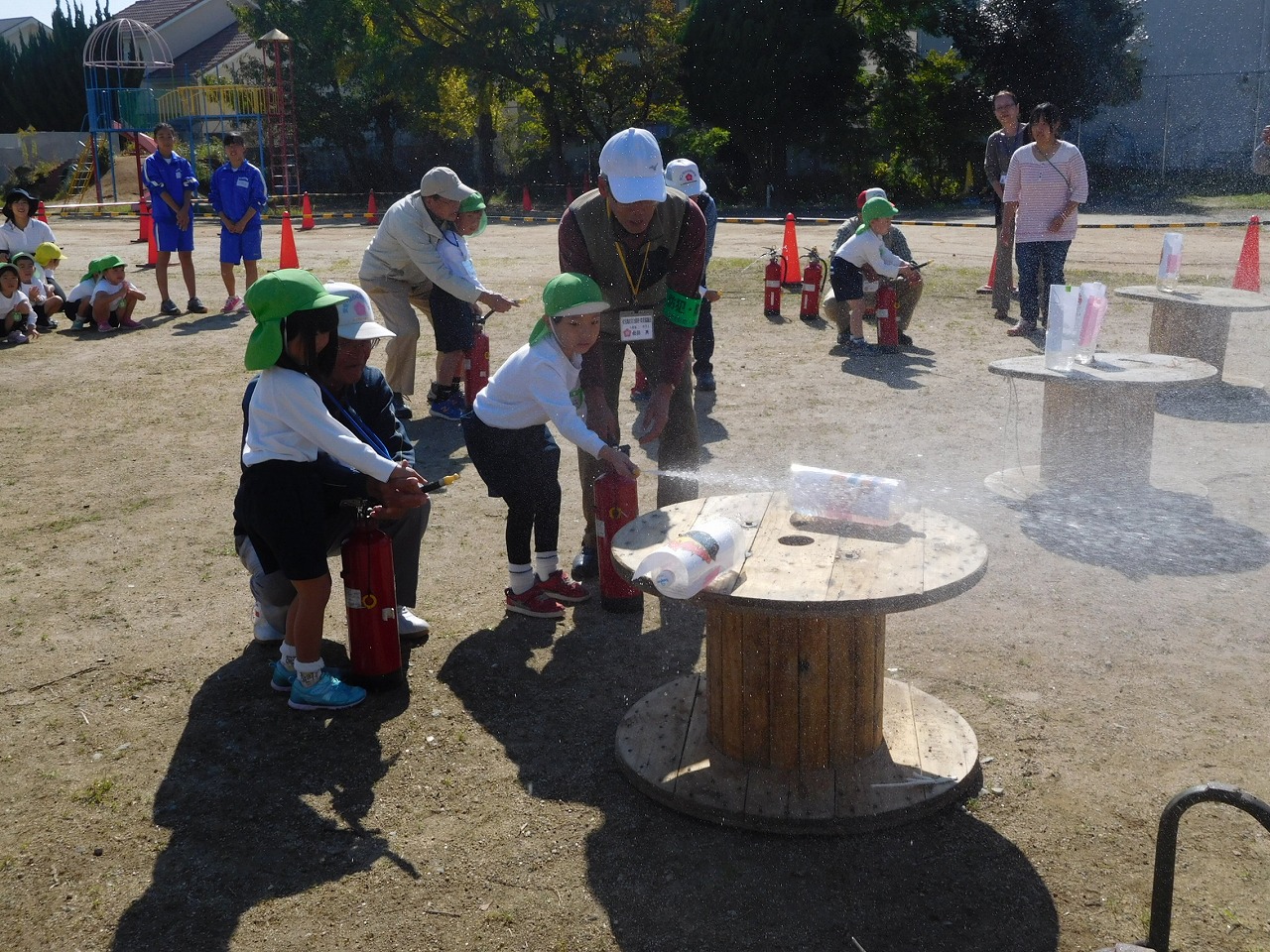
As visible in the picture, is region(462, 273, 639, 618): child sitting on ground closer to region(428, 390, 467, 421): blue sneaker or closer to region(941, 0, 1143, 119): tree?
region(428, 390, 467, 421): blue sneaker

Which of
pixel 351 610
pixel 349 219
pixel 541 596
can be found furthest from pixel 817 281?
pixel 349 219

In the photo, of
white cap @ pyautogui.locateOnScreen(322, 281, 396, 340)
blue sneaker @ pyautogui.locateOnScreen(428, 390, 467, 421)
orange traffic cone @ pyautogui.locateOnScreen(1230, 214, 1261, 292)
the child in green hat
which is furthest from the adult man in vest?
orange traffic cone @ pyautogui.locateOnScreen(1230, 214, 1261, 292)

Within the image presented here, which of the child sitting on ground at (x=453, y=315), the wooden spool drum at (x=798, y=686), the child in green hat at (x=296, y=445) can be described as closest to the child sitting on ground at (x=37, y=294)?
the child sitting on ground at (x=453, y=315)

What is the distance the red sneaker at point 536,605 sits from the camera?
4.99 meters

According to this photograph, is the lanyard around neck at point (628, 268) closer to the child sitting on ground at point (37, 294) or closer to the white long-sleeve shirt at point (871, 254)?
the white long-sleeve shirt at point (871, 254)

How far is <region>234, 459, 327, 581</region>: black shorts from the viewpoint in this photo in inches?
156

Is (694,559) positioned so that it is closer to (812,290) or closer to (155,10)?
(812,290)

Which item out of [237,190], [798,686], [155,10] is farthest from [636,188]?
[155,10]

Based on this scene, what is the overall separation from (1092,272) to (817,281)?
3652 millimetres

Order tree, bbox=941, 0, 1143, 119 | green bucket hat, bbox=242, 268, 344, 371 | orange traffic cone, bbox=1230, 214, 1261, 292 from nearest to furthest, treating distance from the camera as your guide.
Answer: green bucket hat, bbox=242, 268, 344, 371 < orange traffic cone, bbox=1230, 214, 1261, 292 < tree, bbox=941, 0, 1143, 119

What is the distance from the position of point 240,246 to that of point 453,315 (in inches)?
213

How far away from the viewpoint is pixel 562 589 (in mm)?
5125

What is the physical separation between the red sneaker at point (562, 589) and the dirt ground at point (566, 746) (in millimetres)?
102

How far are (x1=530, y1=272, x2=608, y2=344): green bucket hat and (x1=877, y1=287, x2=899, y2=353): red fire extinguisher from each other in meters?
6.02
